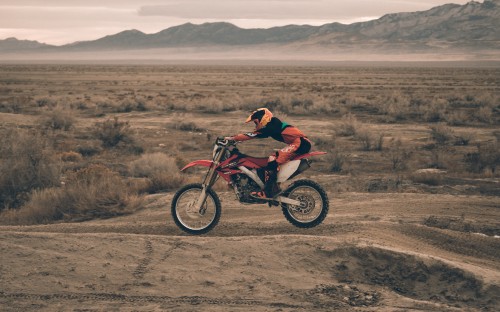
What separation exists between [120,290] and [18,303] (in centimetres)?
103

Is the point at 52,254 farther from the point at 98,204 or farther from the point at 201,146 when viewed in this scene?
the point at 201,146

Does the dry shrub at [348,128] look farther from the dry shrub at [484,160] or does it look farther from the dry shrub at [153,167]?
the dry shrub at [153,167]

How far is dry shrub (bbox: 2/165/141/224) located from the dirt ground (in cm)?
266

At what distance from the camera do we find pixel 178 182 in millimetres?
14141

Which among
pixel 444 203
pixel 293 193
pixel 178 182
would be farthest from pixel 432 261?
pixel 178 182

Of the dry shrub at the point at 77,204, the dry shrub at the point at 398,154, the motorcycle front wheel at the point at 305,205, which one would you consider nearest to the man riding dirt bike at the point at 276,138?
the motorcycle front wheel at the point at 305,205

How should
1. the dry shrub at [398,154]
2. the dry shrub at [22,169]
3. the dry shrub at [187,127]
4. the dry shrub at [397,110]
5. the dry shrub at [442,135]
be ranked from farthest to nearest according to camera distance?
the dry shrub at [397,110] → the dry shrub at [187,127] → the dry shrub at [442,135] → the dry shrub at [398,154] → the dry shrub at [22,169]

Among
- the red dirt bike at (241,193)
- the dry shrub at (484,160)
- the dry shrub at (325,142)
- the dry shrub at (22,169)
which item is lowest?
the dry shrub at (325,142)

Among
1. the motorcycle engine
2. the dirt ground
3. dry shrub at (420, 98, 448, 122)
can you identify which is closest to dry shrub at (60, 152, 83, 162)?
the dirt ground

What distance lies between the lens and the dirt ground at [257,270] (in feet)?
21.6

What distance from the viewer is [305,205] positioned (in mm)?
9156

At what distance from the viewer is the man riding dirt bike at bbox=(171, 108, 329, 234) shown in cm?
890

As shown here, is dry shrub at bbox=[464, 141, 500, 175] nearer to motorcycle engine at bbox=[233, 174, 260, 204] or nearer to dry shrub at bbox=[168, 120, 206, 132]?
motorcycle engine at bbox=[233, 174, 260, 204]

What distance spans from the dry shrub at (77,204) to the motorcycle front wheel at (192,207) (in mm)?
2784
